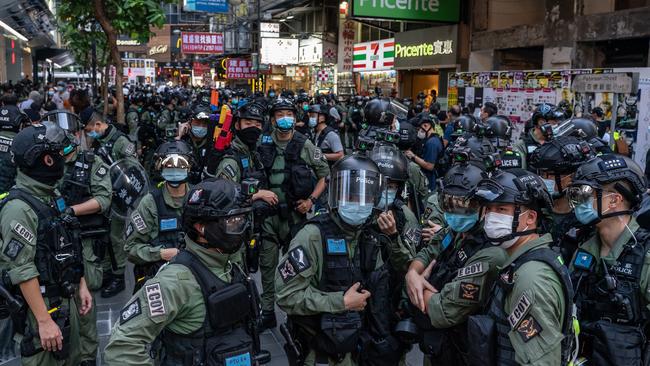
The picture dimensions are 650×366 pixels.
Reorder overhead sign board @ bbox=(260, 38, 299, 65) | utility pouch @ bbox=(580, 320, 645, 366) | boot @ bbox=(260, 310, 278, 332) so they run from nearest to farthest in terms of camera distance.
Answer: utility pouch @ bbox=(580, 320, 645, 366)
boot @ bbox=(260, 310, 278, 332)
overhead sign board @ bbox=(260, 38, 299, 65)

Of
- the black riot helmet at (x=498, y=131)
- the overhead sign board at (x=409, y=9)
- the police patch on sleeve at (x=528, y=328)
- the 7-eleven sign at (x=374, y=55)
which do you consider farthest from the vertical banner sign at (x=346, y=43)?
the police patch on sleeve at (x=528, y=328)

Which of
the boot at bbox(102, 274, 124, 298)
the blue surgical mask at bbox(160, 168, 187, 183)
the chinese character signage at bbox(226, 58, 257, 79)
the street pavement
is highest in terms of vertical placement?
the chinese character signage at bbox(226, 58, 257, 79)

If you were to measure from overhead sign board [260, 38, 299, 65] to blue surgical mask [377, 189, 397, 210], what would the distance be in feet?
87.0

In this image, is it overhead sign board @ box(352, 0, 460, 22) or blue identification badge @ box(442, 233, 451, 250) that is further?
overhead sign board @ box(352, 0, 460, 22)

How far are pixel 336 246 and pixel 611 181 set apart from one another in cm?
167

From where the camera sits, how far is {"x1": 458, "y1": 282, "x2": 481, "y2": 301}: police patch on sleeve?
311cm

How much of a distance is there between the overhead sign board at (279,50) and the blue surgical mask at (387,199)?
26.5m

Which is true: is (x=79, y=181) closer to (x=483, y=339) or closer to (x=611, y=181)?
(x=483, y=339)

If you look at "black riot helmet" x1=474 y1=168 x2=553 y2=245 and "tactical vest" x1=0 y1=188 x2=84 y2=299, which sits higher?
"black riot helmet" x1=474 y1=168 x2=553 y2=245

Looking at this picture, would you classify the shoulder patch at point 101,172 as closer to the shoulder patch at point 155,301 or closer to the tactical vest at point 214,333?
the tactical vest at point 214,333

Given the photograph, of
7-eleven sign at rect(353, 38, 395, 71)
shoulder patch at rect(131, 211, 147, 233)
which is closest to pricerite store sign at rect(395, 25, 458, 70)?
7-eleven sign at rect(353, 38, 395, 71)

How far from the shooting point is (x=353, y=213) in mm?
3555

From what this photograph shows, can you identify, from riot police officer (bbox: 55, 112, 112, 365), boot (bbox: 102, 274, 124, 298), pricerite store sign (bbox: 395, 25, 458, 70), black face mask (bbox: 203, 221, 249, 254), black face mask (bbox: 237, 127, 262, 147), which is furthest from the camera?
pricerite store sign (bbox: 395, 25, 458, 70)

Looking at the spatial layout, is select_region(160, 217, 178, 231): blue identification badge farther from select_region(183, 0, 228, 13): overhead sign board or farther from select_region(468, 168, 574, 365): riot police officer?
select_region(183, 0, 228, 13): overhead sign board
